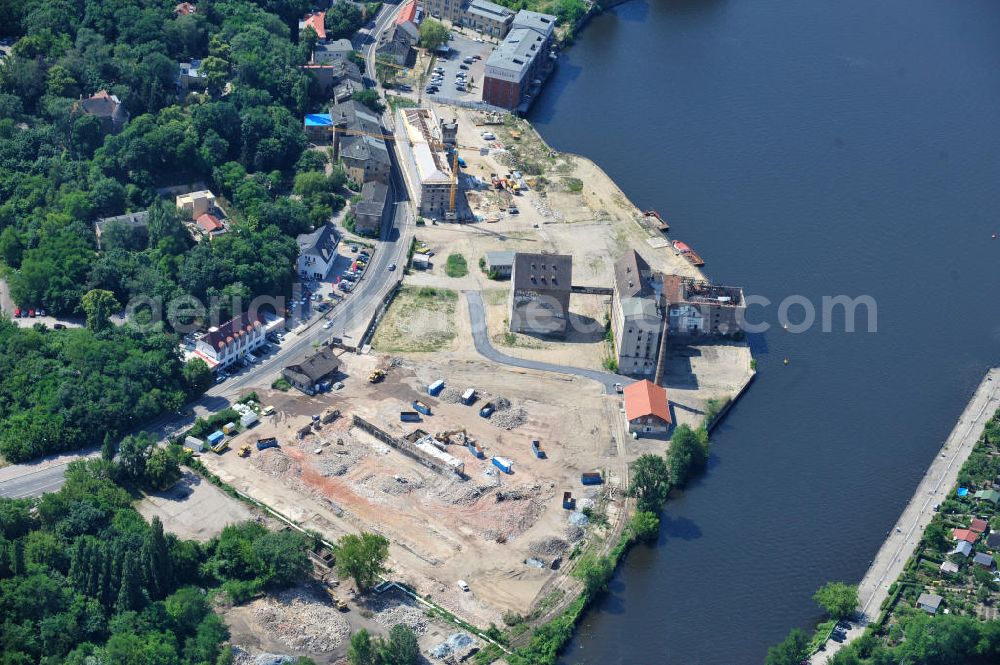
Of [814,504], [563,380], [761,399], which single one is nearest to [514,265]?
[563,380]

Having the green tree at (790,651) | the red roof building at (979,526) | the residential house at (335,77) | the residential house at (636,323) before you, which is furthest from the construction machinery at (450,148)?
the green tree at (790,651)

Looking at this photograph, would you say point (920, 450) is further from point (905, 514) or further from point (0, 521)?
point (0, 521)

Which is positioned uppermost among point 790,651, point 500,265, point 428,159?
point 428,159

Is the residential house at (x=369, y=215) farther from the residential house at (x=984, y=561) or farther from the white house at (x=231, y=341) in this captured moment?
the residential house at (x=984, y=561)

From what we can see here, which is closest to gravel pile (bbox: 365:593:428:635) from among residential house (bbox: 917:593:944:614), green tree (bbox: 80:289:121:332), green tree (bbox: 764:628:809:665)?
green tree (bbox: 764:628:809:665)

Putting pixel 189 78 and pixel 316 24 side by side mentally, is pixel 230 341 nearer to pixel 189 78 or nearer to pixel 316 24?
pixel 189 78

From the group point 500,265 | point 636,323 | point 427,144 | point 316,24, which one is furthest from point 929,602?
point 316,24
